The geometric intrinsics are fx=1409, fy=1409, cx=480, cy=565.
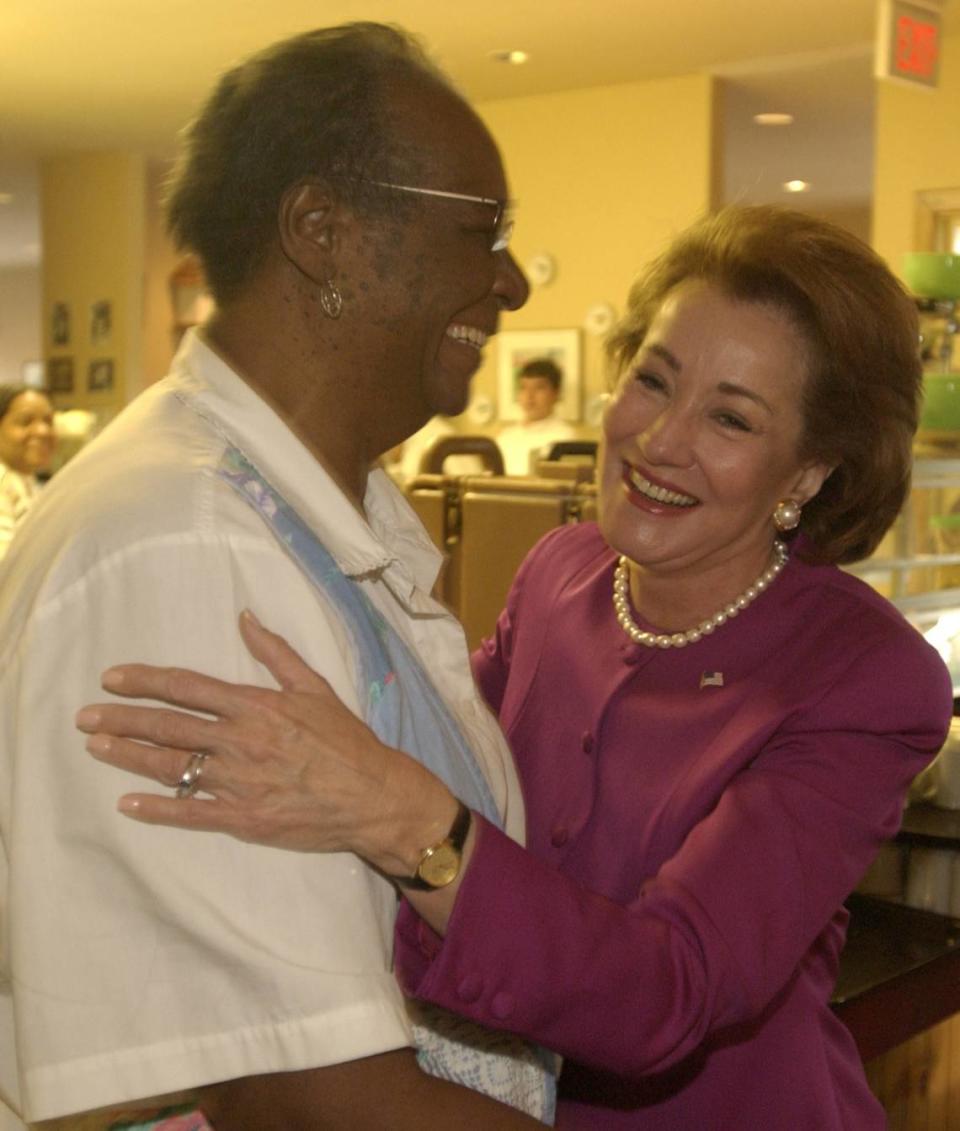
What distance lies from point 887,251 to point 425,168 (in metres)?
6.87

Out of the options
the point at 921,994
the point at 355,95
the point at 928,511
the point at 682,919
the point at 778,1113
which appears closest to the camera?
the point at 355,95

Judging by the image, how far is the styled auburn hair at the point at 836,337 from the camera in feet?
4.72

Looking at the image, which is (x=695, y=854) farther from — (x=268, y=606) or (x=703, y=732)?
(x=268, y=606)

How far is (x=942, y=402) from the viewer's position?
235cm

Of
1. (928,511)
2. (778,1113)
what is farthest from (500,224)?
(928,511)

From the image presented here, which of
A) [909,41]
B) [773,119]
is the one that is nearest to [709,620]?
[909,41]

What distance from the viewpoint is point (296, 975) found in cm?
89

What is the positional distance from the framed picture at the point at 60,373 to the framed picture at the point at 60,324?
0.47ft

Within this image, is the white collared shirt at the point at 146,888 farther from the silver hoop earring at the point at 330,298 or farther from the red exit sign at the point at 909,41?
the red exit sign at the point at 909,41

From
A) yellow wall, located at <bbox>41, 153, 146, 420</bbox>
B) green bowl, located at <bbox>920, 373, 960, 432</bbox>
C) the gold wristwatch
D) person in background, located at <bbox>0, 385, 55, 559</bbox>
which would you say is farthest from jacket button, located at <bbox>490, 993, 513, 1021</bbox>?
yellow wall, located at <bbox>41, 153, 146, 420</bbox>

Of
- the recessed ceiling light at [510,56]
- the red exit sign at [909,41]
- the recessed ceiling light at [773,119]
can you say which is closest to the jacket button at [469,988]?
the red exit sign at [909,41]

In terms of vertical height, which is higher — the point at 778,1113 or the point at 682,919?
the point at 682,919

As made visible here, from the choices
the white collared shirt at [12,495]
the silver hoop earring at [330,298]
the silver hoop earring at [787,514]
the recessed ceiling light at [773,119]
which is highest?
the recessed ceiling light at [773,119]

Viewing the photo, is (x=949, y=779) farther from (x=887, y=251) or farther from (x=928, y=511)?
(x=887, y=251)
